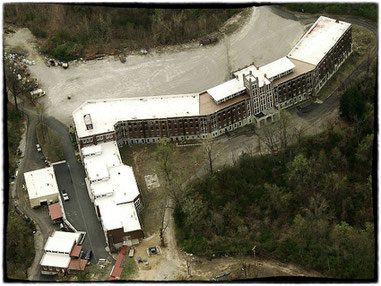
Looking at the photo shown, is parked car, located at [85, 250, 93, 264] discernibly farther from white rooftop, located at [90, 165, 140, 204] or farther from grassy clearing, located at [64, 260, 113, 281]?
white rooftop, located at [90, 165, 140, 204]

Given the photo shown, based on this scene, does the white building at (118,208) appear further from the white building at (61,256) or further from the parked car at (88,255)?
the white building at (61,256)

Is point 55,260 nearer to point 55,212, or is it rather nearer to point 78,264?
point 78,264

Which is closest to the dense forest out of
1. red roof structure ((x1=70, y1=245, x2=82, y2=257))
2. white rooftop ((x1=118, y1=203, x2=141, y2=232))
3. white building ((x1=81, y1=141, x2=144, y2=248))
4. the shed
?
white rooftop ((x1=118, y1=203, x2=141, y2=232))

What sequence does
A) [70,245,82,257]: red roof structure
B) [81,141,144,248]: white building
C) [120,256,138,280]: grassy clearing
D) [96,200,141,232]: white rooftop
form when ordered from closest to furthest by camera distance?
[120,256,138,280]: grassy clearing
[70,245,82,257]: red roof structure
[81,141,144,248]: white building
[96,200,141,232]: white rooftop

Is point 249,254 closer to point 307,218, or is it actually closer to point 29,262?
point 307,218

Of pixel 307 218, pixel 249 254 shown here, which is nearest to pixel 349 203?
pixel 307 218

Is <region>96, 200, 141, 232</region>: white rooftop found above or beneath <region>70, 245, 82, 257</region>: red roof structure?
above
